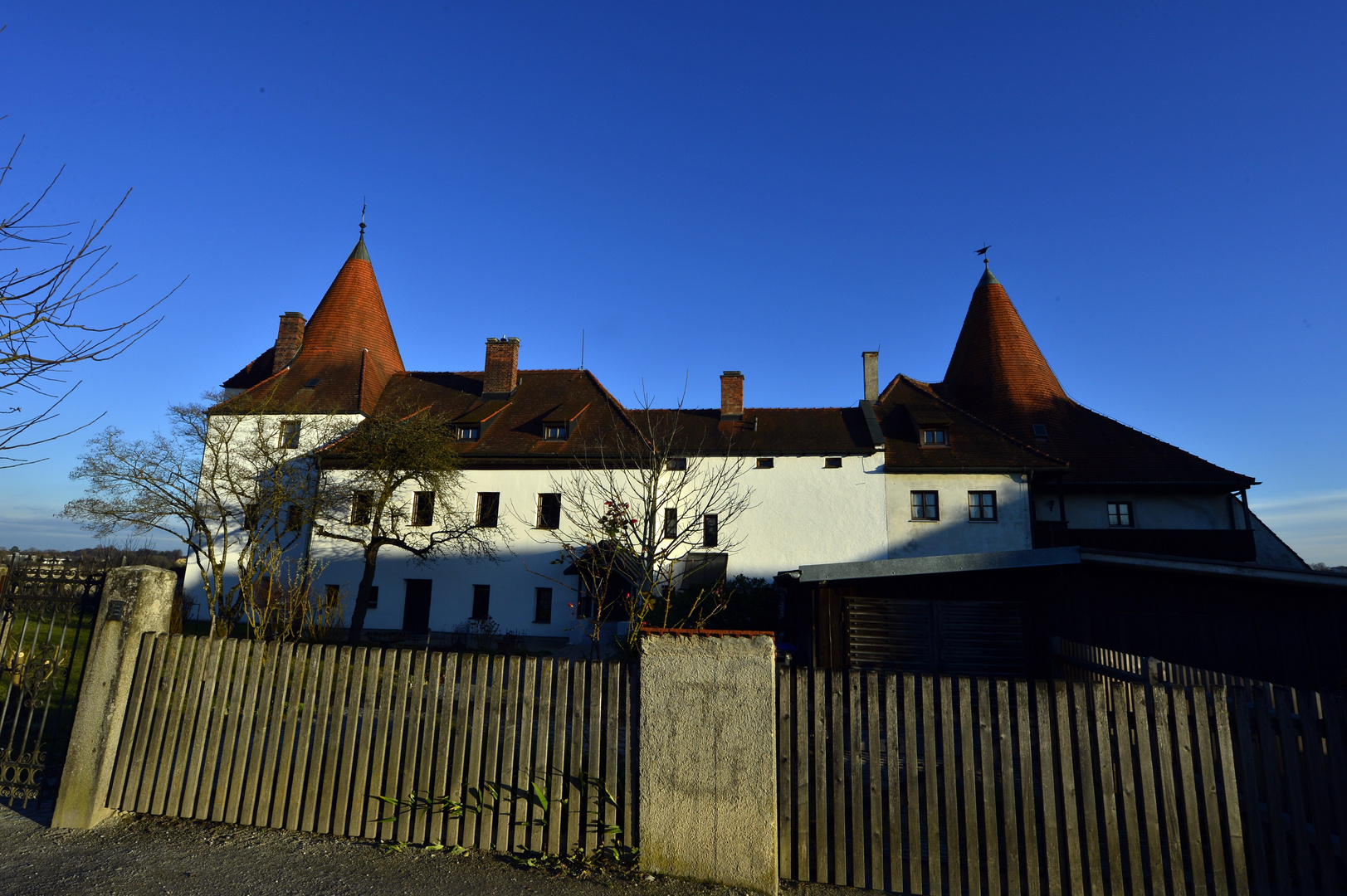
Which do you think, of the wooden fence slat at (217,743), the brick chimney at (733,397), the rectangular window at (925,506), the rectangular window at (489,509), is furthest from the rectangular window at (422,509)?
the wooden fence slat at (217,743)

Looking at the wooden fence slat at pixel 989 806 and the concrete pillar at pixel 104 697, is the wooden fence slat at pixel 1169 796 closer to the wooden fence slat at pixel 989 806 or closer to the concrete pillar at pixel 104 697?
the wooden fence slat at pixel 989 806

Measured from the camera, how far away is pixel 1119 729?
3.93m

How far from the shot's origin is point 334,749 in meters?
4.78

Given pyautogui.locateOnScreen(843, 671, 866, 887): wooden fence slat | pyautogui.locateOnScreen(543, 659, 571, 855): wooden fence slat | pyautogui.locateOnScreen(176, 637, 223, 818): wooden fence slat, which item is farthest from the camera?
pyautogui.locateOnScreen(176, 637, 223, 818): wooden fence slat

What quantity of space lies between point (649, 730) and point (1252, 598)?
35.2 ft

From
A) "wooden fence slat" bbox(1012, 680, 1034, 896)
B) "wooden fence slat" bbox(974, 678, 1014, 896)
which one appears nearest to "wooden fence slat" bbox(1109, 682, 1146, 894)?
"wooden fence slat" bbox(1012, 680, 1034, 896)

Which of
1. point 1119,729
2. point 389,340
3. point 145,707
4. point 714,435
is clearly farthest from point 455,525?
point 1119,729

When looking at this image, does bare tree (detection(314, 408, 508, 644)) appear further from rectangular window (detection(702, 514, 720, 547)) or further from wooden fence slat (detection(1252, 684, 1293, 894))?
wooden fence slat (detection(1252, 684, 1293, 894))

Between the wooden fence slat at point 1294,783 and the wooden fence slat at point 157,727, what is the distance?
7.26 m

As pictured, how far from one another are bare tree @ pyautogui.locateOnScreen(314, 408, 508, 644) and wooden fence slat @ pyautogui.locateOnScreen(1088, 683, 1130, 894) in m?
21.5

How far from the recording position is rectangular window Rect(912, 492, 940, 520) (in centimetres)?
2334

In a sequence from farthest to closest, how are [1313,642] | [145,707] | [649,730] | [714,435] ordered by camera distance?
[714,435], [1313,642], [145,707], [649,730]

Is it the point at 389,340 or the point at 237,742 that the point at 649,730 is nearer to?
the point at 237,742

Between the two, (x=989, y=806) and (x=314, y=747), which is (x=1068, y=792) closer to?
(x=989, y=806)
